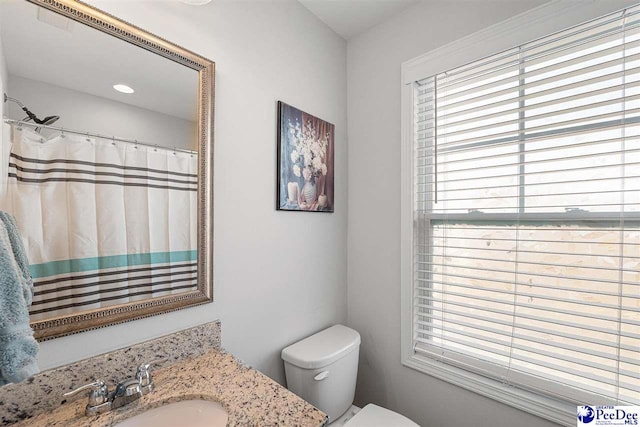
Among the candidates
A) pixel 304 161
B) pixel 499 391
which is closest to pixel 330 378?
pixel 499 391

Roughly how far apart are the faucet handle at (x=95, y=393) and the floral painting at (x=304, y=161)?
0.88m

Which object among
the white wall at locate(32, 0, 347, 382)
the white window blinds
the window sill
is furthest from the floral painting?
the window sill

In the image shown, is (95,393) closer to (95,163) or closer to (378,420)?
(95,163)

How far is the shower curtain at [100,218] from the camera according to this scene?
0.73 metres

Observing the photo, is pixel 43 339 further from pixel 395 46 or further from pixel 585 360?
pixel 395 46

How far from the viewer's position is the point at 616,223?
0.97 meters

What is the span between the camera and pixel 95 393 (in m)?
0.75

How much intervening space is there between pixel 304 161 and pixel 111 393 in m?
1.17

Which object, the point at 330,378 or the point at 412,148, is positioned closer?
the point at 330,378

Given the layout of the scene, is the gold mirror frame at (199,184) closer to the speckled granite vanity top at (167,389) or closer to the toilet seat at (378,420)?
the speckled granite vanity top at (167,389)

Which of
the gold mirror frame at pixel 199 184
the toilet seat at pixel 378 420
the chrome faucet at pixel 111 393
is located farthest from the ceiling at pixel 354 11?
the toilet seat at pixel 378 420

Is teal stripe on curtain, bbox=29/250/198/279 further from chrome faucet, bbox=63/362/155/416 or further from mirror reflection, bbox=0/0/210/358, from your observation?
chrome faucet, bbox=63/362/155/416

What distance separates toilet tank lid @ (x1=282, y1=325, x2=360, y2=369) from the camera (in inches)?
48.4

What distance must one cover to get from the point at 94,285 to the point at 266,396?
0.62 metres
